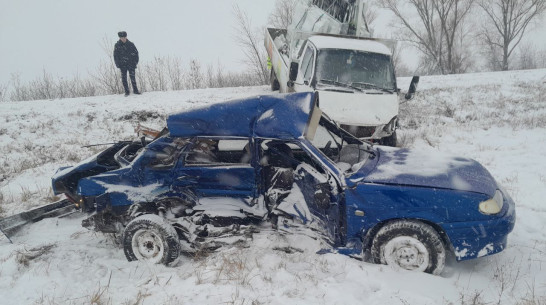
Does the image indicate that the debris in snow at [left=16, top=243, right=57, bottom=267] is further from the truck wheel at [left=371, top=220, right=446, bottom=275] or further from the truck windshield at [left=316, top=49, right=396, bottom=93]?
the truck windshield at [left=316, top=49, right=396, bottom=93]

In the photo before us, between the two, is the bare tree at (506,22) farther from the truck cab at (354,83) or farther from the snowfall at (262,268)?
the snowfall at (262,268)

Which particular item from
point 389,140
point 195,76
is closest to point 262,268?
point 389,140

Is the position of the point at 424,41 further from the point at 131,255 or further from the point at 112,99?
the point at 131,255

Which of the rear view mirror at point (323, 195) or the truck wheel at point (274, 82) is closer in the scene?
the rear view mirror at point (323, 195)

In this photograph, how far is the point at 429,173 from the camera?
11.5ft

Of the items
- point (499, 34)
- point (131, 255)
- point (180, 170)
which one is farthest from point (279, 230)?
point (499, 34)

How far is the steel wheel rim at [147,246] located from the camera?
386 centimetres

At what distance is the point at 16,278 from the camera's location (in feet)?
12.1

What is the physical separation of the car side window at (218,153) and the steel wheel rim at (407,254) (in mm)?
1812

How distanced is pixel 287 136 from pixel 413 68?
38.3m

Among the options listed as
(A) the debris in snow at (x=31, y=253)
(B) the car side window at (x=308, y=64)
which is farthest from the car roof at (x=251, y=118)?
(B) the car side window at (x=308, y=64)

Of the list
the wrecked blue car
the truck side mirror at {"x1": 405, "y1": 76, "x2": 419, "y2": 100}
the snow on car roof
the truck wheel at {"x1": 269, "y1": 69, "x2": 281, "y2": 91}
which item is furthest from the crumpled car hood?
the truck wheel at {"x1": 269, "y1": 69, "x2": 281, "y2": 91}

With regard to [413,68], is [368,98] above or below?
below

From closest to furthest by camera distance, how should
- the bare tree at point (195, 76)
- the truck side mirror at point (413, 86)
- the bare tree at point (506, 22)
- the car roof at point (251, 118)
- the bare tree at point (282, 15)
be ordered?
the car roof at point (251, 118)
the truck side mirror at point (413, 86)
the bare tree at point (195, 76)
the bare tree at point (282, 15)
the bare tree at point (506, 22)
